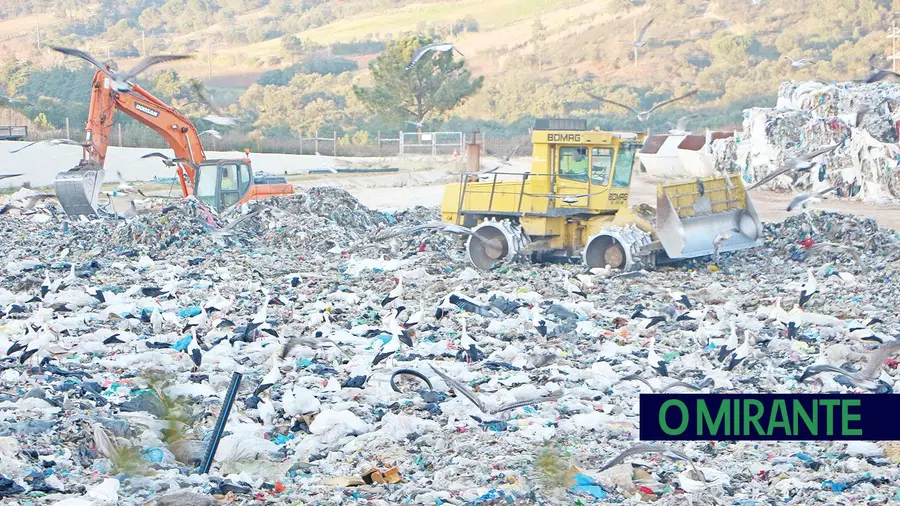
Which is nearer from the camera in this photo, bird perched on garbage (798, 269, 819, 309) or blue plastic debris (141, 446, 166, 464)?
blue plastic debris (141, 446, 166, 464)

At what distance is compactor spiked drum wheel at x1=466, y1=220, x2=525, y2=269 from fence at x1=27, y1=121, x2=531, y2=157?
22594 millimetres

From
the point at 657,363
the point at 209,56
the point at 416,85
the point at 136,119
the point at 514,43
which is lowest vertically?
the point at 657,363

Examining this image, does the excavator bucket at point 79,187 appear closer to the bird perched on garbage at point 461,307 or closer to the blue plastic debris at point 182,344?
the bird perched on garbage at point 461,307

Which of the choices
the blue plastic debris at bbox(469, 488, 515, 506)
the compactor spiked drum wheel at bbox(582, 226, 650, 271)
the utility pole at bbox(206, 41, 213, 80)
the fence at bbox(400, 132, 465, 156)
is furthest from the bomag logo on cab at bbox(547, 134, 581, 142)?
the utility pole at bbox(206, 41, 213, 80)

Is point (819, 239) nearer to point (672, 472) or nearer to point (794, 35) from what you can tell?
point (672, 472)

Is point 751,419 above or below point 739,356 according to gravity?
above

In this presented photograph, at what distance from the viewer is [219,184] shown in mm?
18094

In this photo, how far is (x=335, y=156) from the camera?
3934cm

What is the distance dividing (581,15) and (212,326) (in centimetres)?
7801

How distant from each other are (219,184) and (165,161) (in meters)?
1.40

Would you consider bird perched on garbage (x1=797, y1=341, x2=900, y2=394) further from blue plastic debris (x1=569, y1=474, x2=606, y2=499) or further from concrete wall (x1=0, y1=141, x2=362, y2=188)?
concrete wall (x1=0, y1=141, x2=362, y2=188)

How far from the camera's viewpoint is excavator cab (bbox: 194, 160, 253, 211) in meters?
18.0

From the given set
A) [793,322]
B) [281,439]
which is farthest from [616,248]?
[281,439]

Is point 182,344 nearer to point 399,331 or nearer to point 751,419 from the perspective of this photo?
point 399,331
